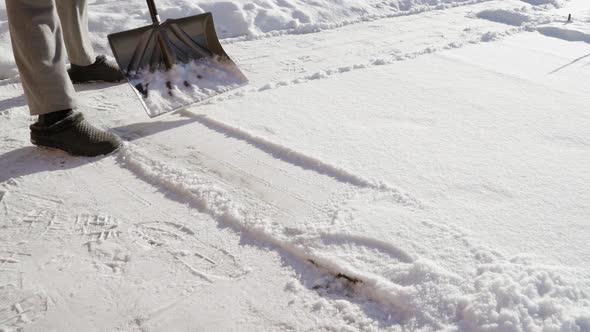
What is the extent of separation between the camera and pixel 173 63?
218cm

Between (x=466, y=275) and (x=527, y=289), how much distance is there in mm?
135

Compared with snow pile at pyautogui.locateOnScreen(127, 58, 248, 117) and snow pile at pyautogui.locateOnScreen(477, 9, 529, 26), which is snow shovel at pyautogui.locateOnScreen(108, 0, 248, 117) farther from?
snow pile at pyautogui.locateOnScreen(477, 9, 529, 26)

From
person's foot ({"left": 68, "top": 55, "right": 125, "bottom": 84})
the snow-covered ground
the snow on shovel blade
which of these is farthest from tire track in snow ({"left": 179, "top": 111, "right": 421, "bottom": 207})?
person's foot ({"left": 68, "top": 55, "right": 125, "bottom": 84})

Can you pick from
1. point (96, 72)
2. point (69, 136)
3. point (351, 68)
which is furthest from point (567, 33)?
point (69, 136)

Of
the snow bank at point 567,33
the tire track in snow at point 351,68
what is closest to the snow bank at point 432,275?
the tire track in snow at point 351,68

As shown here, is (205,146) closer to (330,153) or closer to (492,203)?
(330,153)

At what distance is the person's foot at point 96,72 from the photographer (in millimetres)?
2482

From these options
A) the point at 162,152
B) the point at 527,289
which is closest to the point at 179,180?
the point at 162,152

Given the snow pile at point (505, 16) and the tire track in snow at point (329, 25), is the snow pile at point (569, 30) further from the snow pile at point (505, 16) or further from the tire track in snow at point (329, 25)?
the tire track in snow at point (329, 25)

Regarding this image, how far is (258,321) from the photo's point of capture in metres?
1.09

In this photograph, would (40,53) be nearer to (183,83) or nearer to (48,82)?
(48,82)

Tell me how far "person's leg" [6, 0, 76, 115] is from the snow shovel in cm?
27

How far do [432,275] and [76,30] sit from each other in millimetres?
2075

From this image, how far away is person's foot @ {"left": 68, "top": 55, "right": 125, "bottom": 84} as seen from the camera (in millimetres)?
2482
